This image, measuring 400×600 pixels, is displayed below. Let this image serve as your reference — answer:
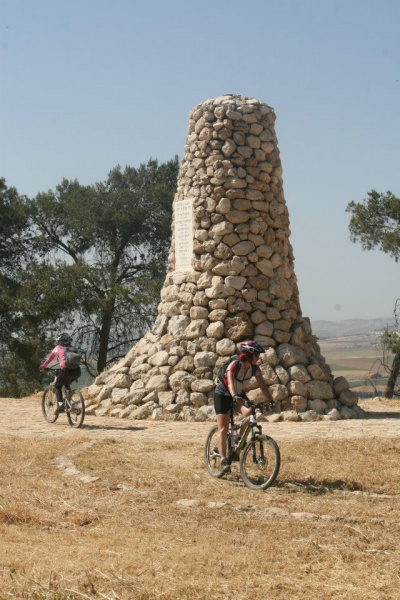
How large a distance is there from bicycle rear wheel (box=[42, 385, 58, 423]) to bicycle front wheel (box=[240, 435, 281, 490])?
5.13m

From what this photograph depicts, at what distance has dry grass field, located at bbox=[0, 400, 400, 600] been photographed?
4.54 metres

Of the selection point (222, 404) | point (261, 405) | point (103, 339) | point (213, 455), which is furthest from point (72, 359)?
point (103, 339)

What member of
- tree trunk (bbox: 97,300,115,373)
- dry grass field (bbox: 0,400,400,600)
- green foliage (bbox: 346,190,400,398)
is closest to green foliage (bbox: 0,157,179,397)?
tree trunk (bbox: 97,300,115,373)

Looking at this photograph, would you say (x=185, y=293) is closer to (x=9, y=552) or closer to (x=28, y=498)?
(x=28, y=498)

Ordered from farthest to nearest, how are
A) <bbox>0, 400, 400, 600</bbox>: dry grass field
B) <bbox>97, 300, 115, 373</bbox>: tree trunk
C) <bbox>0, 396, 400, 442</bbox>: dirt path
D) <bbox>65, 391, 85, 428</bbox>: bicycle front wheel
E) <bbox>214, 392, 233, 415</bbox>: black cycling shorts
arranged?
<bbox>97, 300, 115, 373</bbox>: tree trunk, <bbox>65, 391, 85, 428</bbox>: bicycle front wheel, <bbox>0, 396, 400, 442</bbox>: dirt path, <bbox>214, 392, 233, 415</bbox>: black cycling shorts, <bbox>0, 400, 400, 600</bbox>: dry grass field

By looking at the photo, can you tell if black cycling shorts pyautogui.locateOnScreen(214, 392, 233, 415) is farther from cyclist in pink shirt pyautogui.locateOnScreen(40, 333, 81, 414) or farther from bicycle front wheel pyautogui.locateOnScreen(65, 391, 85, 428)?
cyclist in pink shirt pyautogui.locateOnScreen(40, 333, 81, 414)

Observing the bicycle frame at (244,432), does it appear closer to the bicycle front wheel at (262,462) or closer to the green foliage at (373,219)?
the bicycle front wheel at (262,462)

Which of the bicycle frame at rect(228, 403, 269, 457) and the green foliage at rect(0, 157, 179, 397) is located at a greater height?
the green foliage at rect(0, 157, 179, 397)

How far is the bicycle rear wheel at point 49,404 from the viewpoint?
12227mm

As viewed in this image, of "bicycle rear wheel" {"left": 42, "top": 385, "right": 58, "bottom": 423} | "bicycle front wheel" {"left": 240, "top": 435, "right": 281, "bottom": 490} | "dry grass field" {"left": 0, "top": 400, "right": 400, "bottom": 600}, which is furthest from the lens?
"bicycle rear wheel" {"left": 42, "top": 385, "right": 58, "bottom": 423}

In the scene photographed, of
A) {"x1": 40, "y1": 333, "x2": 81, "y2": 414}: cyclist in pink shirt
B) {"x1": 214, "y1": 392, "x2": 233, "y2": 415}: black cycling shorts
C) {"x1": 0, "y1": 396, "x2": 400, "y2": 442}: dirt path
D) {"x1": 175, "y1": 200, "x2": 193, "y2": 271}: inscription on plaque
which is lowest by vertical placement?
{"x1": 0, "y1": 396, "x2": 400, "y2": 442}: dirt path

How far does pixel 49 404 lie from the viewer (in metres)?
12.3

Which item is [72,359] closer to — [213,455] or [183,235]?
[183,235]

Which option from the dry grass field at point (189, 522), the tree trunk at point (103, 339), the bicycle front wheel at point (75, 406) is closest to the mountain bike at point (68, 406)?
the bicycle front wheel at point (75, 406)
